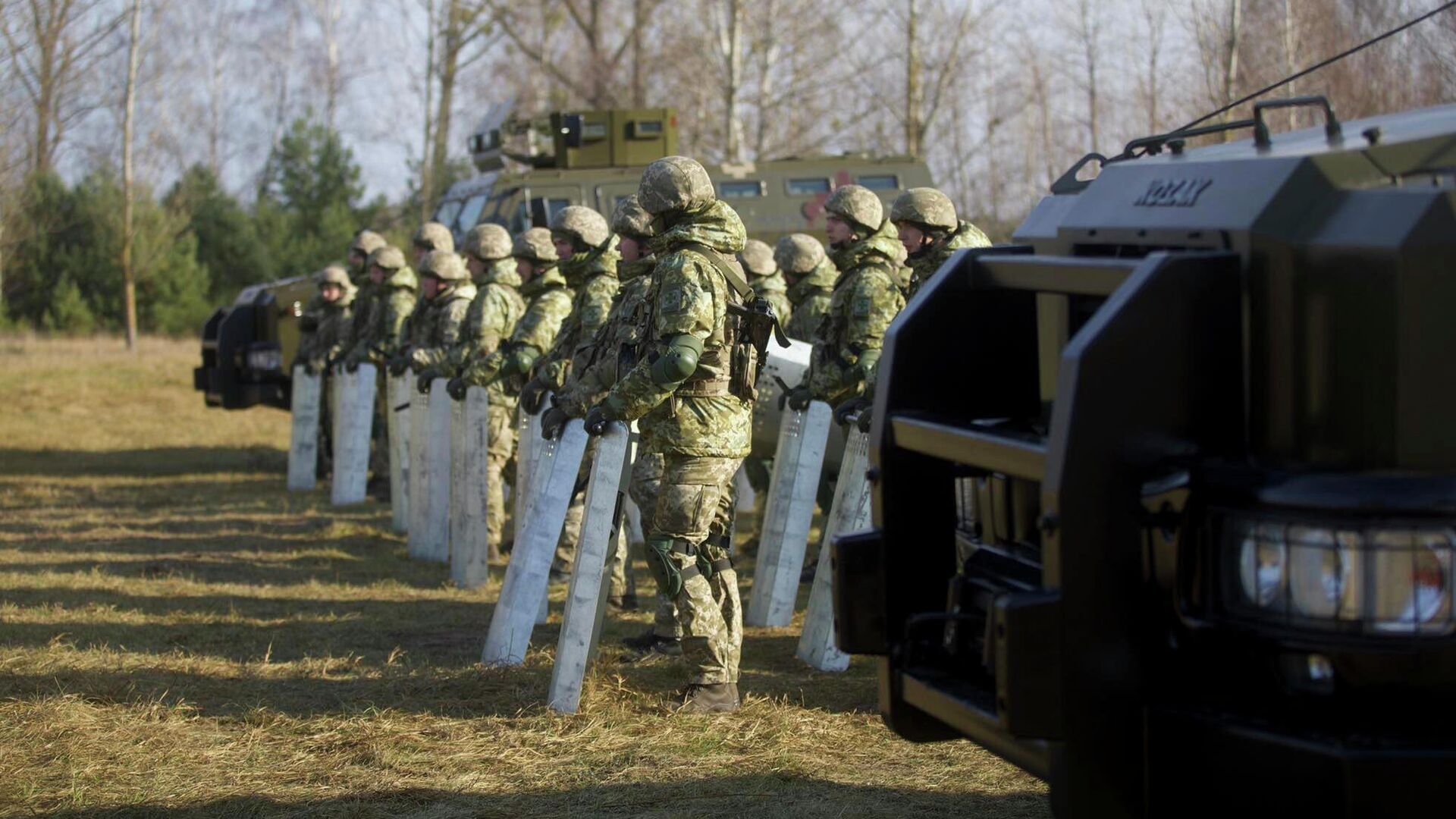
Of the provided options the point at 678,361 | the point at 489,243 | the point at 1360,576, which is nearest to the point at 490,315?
the point at 489,243

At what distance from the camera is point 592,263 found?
8.33 metres

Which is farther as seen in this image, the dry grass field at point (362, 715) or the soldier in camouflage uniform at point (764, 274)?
the soldier in camouflage uniform at point (764, 274)

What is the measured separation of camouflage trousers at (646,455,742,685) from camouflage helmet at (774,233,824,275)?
12.4 feet

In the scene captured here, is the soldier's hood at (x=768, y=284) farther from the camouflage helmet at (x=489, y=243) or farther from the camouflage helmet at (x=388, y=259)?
the camouflage helmet at (x=388, y=259)

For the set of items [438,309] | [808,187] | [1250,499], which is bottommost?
[1250,499]

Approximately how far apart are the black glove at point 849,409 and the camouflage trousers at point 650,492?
94 centimetres

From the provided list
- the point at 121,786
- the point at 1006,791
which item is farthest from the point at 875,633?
the point at 121,786

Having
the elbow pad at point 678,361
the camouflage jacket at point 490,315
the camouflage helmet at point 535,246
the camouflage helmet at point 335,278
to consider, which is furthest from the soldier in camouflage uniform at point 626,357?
the camouflage helmet at point 335,278

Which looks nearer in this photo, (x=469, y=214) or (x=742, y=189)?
(x=469, y=214)

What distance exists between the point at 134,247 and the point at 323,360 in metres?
21.5

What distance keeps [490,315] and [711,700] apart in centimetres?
434

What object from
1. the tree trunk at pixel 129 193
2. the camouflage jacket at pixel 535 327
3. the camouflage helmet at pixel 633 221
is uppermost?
the tree trunk at pixel 129 193

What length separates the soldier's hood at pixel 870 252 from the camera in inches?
311

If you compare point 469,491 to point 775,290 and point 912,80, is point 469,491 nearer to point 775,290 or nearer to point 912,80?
point 775,290
